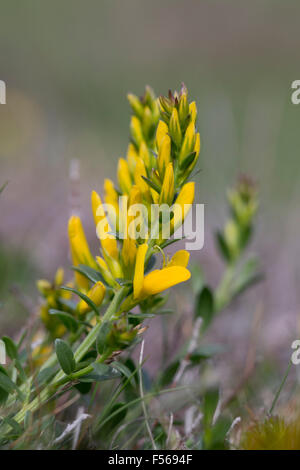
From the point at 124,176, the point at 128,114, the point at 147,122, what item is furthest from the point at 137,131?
the point at 128,114

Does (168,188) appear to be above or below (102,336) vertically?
above

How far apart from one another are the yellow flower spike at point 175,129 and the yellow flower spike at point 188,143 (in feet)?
0.05

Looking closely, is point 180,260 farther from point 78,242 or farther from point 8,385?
point 8,385

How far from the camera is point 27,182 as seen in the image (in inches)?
165

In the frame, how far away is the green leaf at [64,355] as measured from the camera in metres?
1.16

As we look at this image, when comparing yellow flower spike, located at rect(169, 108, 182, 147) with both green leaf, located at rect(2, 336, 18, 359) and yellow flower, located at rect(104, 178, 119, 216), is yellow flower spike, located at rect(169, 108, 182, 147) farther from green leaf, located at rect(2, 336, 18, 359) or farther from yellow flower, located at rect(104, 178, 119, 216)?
green leaf, located at rect(2, 336, 18, 359)

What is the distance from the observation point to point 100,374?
1.19m

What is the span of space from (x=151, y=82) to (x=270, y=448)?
673 centimetres

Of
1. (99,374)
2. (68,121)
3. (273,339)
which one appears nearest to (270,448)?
(99,374)

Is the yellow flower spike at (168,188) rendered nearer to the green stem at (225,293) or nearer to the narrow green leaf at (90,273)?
the narrow green leaf at (90,273)

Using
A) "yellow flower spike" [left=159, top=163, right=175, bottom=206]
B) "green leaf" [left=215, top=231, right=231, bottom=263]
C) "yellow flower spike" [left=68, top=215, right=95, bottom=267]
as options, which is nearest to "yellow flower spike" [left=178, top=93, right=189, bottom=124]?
"yellow flower spike" [left=159, top=163, right=175, bottom=206]

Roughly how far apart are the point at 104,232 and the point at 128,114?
519cm
